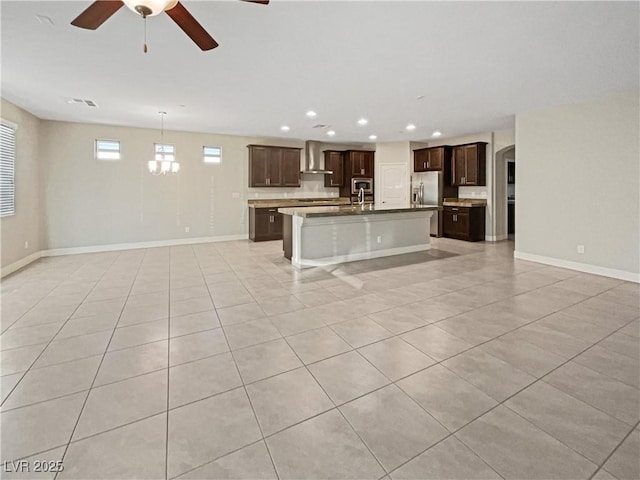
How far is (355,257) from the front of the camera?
592 cm

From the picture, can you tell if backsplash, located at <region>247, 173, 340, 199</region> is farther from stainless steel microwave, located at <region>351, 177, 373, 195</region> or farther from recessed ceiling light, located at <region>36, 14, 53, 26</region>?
recessed ceiling light, located at <region>36, 14, 53, 26</region>

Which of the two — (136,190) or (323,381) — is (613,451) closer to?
(323,381)

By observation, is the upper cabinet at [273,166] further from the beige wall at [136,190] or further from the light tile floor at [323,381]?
the light tile floor at [323,381]

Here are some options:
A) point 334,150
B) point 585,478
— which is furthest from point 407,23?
point 334,150

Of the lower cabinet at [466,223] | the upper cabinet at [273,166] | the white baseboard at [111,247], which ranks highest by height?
the upper cabinet at [273,166]

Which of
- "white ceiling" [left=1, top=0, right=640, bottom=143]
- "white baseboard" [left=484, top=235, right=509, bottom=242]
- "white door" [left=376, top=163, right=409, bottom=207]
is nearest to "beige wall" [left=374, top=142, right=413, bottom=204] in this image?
"white door" [left=376, top=163, right=409, bottom=207]

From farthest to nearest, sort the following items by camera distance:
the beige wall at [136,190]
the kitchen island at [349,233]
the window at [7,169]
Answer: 1. the beige wall at [136,190]
2. the kitchen island at [349,233]
3. the window at [7,169]

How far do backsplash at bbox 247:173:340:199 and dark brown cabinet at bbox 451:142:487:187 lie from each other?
11.1 ft

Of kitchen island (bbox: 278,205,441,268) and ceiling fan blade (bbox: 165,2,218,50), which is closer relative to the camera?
ceiling fan blade (bbox: 165,2,218,50)

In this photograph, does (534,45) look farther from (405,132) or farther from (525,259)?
(405,132)

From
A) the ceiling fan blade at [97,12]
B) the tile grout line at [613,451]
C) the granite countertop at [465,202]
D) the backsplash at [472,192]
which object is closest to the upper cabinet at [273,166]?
the granite countertop at [465,202]

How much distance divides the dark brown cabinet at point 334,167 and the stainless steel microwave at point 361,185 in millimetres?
359

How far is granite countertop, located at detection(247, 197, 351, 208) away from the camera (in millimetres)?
8086

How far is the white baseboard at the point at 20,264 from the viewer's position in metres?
4.88
